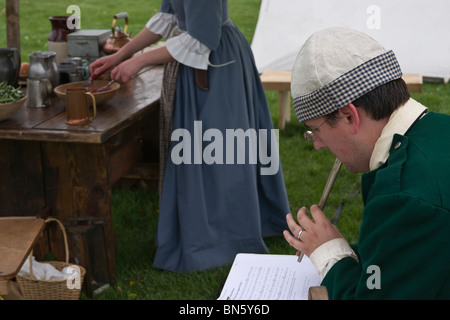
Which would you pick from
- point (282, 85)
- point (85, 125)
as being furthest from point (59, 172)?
point (282, 85)

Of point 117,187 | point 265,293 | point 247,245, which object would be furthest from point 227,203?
point 265,293

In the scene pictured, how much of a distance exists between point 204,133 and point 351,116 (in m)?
1.84

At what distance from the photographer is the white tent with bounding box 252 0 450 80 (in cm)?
691

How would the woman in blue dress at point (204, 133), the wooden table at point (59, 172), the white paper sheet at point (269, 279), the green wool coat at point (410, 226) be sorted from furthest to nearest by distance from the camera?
the woman in blue dress at point (204, 133) → the wooden table at point (59, 172) → the white paper sheet at point (269, 279) → the green wool coat at point (410, 226)

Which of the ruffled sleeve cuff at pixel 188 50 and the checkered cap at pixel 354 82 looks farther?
the ruffled sleeve cuff at pixel 188 50

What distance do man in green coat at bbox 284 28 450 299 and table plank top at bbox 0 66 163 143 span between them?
4.53ft

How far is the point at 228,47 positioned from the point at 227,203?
0.84 metres

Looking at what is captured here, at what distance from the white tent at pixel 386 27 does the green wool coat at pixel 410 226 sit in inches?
227

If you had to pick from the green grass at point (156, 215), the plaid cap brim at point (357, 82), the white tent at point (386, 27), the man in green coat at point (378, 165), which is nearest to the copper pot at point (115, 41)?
the green grass at point (156, 215)

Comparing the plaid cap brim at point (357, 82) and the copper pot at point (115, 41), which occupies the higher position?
the plaid cap brim at point (357, 82)

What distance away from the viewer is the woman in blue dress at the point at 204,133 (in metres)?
3.15

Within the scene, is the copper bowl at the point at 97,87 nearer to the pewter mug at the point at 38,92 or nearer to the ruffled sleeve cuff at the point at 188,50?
the pewter mug at the point at 38,92

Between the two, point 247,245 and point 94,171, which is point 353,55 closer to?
point 94,171

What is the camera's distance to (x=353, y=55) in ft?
4.66
